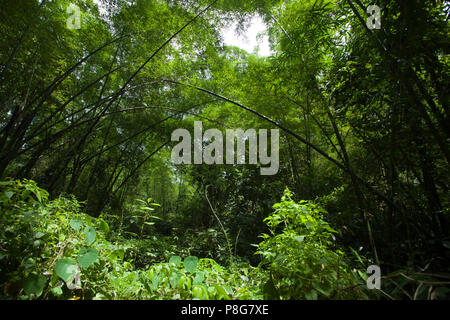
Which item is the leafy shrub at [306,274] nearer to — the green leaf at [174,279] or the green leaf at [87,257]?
the green leaf at [174,279]

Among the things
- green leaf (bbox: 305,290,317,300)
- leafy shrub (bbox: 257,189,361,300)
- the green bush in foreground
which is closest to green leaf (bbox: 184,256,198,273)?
the green bush in foreground

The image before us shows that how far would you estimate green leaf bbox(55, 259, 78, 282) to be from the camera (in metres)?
0.60

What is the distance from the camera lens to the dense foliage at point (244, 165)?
0.72m

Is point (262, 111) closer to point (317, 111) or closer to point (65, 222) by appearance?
point (317, 111)

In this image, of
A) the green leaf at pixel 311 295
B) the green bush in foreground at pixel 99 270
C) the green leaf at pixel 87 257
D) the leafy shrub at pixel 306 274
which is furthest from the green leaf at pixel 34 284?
the green leaf at pixel 311 295

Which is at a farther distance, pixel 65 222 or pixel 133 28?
pixel 133 28

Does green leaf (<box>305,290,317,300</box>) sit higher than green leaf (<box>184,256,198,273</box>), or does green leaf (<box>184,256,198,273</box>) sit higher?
green leaf (<box>305,290,317,300</box>)

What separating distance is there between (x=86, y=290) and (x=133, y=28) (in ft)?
10.8

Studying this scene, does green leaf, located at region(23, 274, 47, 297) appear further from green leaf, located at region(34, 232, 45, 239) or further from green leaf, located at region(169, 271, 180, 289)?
green leaf, located at region(169, 271, 180, 289)

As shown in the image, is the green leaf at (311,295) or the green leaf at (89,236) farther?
the green leaf at (89,236)

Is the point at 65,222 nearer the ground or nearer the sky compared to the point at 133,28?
nearer the ground
